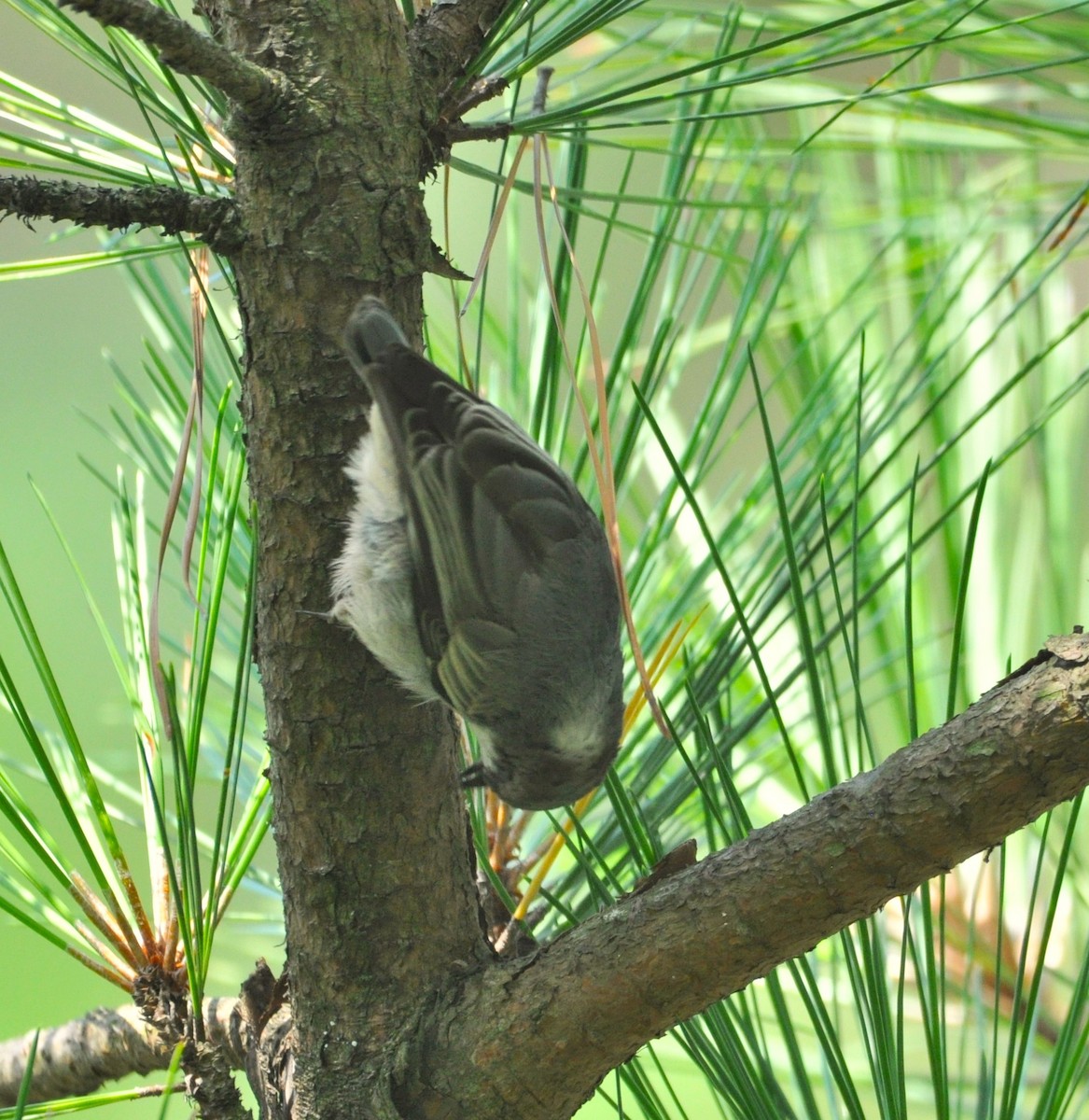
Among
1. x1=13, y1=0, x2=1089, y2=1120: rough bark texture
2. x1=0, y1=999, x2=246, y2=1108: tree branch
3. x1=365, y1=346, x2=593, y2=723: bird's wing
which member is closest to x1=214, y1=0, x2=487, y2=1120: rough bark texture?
x1=13, y1=0, x2=1089, y2=1120: rough bark texture

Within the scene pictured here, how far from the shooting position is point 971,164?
134 centimetres

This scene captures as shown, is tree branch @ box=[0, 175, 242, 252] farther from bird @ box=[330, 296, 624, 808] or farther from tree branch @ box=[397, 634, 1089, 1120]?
tree branch @ box=[397, 634, 1089, 1120]

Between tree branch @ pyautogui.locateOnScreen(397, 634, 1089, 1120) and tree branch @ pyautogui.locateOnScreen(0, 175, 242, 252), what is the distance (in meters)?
0.39

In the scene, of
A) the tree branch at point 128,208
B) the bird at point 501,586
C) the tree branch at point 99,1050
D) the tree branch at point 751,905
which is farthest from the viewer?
the bird at point 501,586

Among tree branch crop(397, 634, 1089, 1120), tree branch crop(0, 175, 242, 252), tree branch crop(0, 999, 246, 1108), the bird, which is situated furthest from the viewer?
the bird

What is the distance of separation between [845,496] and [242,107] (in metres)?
0.58

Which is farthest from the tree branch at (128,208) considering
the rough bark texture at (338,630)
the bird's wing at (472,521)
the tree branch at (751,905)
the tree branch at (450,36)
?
the tree branch at (751,905)

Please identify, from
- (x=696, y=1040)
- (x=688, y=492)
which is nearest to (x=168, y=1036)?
(x=696, y=1040)

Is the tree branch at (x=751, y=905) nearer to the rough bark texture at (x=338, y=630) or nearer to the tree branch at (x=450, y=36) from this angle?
the rough bark texture at (x=338, y=630)

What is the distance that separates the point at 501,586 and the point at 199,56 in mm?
534

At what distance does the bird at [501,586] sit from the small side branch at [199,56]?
263 millimetres

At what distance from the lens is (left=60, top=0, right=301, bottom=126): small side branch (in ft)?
1.70

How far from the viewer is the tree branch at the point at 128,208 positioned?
606 millimetres

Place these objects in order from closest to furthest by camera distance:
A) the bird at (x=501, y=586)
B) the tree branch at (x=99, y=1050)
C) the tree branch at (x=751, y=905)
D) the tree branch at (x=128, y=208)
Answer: the tree branch at (x=751, y=905) → the tree branch at (x=128, y=208) → the tree branch at (x=99, y=1050) → the bird at (x=501, y=586)
